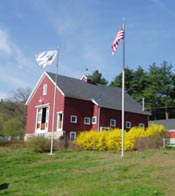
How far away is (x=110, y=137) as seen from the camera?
95.8 ft

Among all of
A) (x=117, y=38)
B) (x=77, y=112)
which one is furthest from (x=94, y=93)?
(x=117, y=38)

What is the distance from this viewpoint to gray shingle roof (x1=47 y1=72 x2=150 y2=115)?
41.5 metres

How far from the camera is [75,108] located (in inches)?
1608

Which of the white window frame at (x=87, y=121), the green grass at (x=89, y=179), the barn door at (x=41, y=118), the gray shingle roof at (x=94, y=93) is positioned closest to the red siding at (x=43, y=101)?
the barn door at (x=41, y=118)

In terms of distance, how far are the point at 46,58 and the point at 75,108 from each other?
1207 cm

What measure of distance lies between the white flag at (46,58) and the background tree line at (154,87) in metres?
41.3

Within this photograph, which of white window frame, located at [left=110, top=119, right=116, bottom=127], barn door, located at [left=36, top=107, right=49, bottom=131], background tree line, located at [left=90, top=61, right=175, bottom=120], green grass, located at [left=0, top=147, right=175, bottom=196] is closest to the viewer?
green grass, located at [left=0, top=147, right=175, bottom=196]

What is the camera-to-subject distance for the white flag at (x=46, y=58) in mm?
29797

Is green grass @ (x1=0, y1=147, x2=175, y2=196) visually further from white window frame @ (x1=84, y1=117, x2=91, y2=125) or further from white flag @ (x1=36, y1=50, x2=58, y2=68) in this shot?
white window frame @ (x1=84, y1=117, x2=91, y2=125)

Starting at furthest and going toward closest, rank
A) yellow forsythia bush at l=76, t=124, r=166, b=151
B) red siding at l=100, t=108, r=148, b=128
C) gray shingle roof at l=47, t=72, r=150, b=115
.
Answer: red siding at l=100, t=108, r=148, b=128 → gray shingle roof at l=47, t=72, r=150, b=115 → yellow forsythia bush at l=76, t=124, r=166, b=151

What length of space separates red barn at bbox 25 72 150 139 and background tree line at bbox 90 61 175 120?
78.7 ft

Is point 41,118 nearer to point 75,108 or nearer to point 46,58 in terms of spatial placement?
point 75,108

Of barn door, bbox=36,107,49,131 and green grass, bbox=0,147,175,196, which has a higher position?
barn door, bbox=36,107,49,131

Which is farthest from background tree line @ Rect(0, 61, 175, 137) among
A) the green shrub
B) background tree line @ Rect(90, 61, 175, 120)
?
the green shrub
